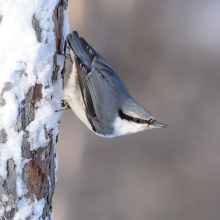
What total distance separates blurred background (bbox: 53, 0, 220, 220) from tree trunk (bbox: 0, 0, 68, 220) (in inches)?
53.9

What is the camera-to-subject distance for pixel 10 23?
102cm

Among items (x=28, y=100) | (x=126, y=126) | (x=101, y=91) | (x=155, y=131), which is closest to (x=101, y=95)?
(x=101, y=91)

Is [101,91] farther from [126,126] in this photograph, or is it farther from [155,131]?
[155,131]

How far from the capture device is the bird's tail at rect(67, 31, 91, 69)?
1294mm

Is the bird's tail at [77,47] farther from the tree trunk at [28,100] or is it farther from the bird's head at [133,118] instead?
the bird's head at [133,118]

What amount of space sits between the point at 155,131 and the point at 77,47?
1.47m

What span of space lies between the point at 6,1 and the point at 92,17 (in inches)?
62.7

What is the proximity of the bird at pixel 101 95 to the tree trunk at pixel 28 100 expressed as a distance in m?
0.15

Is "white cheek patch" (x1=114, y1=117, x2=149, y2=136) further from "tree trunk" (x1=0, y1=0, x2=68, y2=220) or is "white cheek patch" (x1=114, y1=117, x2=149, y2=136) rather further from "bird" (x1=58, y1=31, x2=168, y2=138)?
"tree trunk" (x1=0, y1=0, x2=68, y2=220)

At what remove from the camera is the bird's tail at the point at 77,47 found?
1294 millimetres

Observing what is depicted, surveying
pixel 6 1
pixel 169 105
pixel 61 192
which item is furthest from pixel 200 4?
pixel 6 1

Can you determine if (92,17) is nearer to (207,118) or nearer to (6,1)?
(207,118)

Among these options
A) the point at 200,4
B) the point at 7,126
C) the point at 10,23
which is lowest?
the point at 7,126

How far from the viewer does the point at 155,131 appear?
8.68 feet
